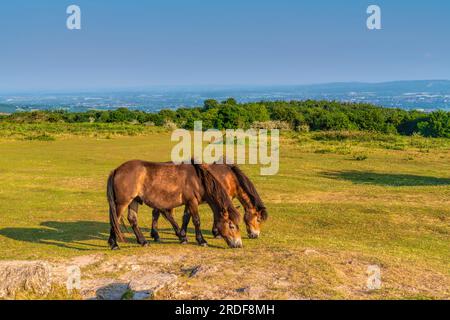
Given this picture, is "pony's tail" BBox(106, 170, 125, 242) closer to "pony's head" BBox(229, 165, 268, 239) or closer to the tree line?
"pony's head" BBox(229, 165, 268, 239)

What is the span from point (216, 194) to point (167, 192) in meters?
1.11

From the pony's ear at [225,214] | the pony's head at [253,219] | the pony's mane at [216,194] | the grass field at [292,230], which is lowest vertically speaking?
the grass field at [292,230]

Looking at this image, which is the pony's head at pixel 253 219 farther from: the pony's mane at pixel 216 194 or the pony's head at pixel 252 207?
the pony's mane at pixel 216 194

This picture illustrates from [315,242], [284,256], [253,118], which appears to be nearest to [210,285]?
[284,256]

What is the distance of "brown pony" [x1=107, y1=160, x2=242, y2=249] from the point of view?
34.1 ft

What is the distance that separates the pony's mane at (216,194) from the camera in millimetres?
10250

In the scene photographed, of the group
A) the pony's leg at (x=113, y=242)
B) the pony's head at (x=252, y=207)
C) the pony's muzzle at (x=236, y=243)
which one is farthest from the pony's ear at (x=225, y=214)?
the pony's leg at (x=113, y=242)

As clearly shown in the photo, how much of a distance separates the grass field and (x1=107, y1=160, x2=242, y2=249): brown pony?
0.52m

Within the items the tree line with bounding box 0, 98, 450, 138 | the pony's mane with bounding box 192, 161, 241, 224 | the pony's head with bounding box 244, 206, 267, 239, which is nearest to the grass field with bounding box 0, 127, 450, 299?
the pony's head with bounding box 244, 206, 267, 239

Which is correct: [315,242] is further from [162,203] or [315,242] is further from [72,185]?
[72,185]

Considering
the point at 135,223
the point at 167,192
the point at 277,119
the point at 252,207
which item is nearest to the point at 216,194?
the point at 167,192

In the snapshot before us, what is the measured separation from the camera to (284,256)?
9.29m

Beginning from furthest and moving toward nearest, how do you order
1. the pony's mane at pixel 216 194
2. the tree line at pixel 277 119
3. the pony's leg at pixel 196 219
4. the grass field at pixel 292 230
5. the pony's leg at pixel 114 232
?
1. the tree line at pixel 277 119
2. the pony's leg at pixel 196 219
3. the pony's leg at pixel 114 232
4. the pony's mane at pixel 216 194
5. the grass field at pixel 292 230

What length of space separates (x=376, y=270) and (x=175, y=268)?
3600 millimetres
